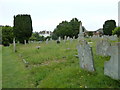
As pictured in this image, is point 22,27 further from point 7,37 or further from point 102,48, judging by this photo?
point 7,37

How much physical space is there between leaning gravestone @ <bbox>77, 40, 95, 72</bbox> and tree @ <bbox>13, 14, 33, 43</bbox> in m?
25.7

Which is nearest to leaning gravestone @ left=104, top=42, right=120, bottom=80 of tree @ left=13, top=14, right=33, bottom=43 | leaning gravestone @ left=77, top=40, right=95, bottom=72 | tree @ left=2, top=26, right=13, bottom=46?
leaning gravestone @ left=77, top=40, right=95, bottom=72

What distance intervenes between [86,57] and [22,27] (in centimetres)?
2648

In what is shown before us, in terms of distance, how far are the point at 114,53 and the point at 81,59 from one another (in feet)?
5.84

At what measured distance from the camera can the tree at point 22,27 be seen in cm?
3184

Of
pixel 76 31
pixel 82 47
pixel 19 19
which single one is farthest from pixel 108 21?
pixel 82 47

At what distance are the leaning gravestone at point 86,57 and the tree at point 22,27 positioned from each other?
2565cm

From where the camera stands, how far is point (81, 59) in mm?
7539

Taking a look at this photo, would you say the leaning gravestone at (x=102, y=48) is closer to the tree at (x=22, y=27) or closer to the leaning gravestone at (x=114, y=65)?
the leaning gravestone at (x=114, y=65)

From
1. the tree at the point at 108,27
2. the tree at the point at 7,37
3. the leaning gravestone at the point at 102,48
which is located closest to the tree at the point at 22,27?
the tree at the point at 7,37

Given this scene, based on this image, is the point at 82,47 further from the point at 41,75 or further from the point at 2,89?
the point at 2,89

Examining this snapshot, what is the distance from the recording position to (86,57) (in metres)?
7.17

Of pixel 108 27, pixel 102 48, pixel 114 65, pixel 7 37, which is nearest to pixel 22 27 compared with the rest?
pixel 102 48

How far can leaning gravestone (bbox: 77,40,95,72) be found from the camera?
271 inches
